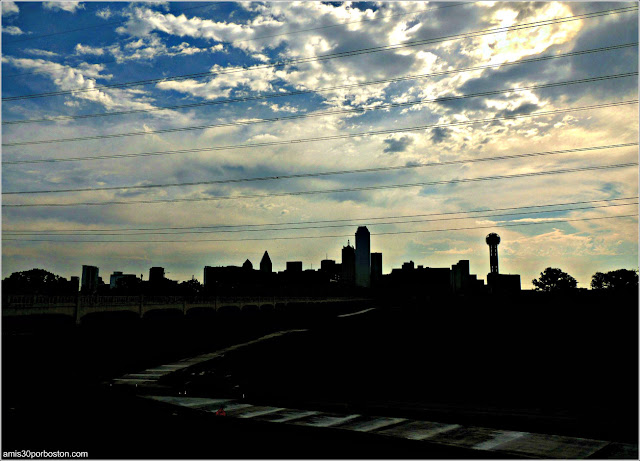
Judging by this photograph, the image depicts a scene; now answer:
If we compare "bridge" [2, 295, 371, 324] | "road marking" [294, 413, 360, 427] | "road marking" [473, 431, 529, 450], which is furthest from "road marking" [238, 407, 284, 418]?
"bridge" [2, 295, 371, 324]

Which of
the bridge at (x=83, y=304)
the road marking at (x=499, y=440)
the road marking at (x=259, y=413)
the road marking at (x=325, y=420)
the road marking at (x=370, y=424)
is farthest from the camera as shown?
the bridge at (x=83, y=304)

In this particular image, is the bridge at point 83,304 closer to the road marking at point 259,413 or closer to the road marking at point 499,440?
the road marking at point 259,413

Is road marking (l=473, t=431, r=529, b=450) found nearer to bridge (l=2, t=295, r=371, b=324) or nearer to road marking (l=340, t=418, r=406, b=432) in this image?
road marking (l=340, t=418, r=406, b=432)

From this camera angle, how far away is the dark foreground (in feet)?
50.9

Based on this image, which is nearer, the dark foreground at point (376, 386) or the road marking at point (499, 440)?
the road marking at point (499, 440)

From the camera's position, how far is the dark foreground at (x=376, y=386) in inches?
610

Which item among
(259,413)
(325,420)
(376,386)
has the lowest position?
(376,386)

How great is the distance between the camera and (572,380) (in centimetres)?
2602

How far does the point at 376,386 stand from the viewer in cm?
2750

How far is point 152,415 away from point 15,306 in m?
58.6

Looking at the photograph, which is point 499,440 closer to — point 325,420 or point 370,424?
point 370,424

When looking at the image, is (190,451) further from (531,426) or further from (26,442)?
(531,426)

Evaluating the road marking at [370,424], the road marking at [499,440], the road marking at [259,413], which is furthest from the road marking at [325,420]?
the road marking at [499,440]

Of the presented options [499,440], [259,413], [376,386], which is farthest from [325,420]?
[376,386]
